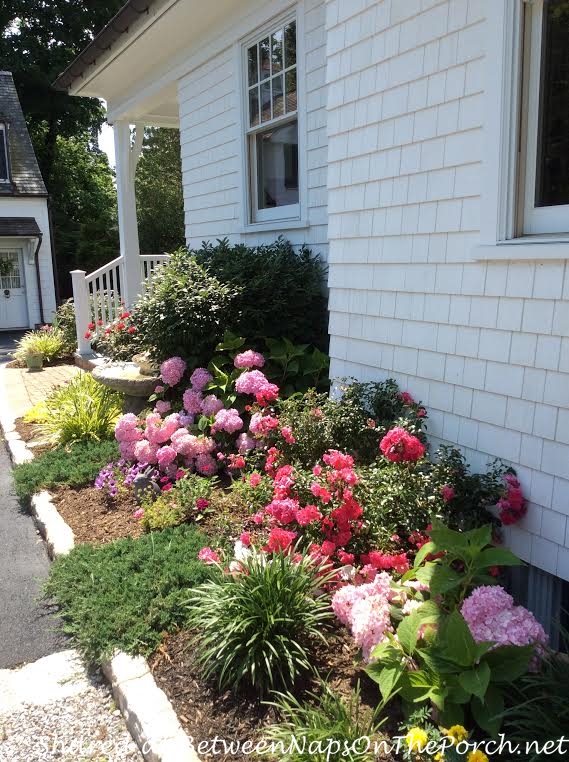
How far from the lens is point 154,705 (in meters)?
2.59

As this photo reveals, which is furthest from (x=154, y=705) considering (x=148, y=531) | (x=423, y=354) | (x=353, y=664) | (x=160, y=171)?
(x=160, y=171)

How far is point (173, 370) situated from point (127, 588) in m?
2.39

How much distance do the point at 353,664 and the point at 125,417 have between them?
3.02 metres

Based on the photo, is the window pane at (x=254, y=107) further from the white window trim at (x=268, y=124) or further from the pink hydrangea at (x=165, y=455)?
the pink hydrangea at (x=165, y=455)

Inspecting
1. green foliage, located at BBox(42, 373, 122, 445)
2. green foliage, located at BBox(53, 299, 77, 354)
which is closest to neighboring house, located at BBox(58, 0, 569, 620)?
green foliage, located at BBox(42, 373, 122, 445)

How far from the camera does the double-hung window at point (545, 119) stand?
288 cm

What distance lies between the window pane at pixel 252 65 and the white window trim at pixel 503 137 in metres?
3.88

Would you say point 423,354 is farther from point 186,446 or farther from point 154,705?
point 154,705

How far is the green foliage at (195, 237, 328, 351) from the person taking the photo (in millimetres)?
5344

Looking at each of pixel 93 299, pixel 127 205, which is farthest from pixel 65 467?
pixel 127 205

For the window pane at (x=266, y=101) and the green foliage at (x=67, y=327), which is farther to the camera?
the green foliage at (x=67, y=327)

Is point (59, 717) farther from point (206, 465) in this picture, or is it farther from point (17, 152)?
point (17, 152)

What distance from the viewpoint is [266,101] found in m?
6.38

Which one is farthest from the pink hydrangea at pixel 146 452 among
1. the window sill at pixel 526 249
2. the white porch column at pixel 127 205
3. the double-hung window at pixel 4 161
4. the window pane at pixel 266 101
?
the double-hung window at pixel 4 161
